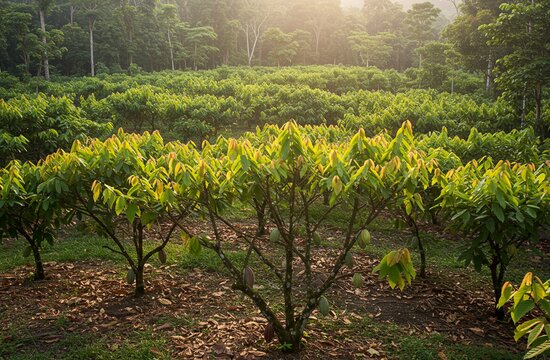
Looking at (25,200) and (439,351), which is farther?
(25,200)

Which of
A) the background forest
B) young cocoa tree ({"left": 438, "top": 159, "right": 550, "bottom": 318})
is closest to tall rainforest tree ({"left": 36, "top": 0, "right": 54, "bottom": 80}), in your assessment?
the background forest

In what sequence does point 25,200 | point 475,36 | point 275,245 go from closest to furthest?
point 25,200 < point 275,245 < point 475,36

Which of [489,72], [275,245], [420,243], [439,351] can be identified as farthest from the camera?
[489,72]

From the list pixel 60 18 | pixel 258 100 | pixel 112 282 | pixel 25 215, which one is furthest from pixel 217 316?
pixel 60 18

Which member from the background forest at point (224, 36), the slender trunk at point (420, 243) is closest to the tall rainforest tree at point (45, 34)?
the background forest at point (224, 36)

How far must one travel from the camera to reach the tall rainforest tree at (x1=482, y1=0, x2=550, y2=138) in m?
12.0

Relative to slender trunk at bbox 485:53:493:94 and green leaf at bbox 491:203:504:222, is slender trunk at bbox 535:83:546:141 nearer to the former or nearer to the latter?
green leaf at bbox 491:203:504:222

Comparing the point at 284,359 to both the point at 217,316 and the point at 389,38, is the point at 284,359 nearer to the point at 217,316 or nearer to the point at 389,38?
the point at 217,316

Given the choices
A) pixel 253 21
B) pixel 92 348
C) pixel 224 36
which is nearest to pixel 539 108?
pixel 92 348

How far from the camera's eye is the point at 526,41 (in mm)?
12773

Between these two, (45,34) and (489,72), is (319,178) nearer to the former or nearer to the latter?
(489,72)

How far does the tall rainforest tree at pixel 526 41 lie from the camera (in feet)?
39.3

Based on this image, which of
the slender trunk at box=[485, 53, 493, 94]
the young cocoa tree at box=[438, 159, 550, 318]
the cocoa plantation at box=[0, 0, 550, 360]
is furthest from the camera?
the slender trunk at box=[485, 53, 493, 94]

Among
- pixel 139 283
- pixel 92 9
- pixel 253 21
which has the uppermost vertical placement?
pixel 253 21
